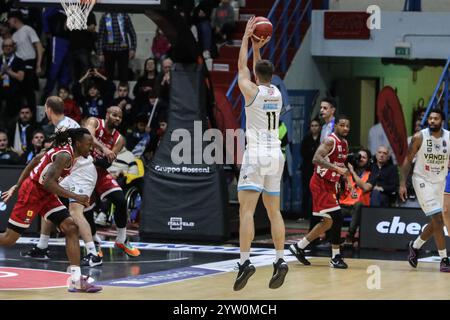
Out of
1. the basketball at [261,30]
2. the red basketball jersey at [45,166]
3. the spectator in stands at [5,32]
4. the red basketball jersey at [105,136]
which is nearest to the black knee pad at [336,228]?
the red basketball jersey at [105,136]

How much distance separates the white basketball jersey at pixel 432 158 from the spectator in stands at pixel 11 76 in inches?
374

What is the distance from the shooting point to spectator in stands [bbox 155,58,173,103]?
19.9 meters

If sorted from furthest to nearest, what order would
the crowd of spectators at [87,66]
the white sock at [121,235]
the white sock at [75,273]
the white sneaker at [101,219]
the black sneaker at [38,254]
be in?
the crowd of spectators at [87,66] → the white sneaker at [101,219] → the white sock at [121,235] → the black sneaker at [38,254] → the white sock at [75,273]

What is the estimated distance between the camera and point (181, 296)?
1145 cm

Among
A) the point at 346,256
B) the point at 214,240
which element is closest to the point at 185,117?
the point at 214,240

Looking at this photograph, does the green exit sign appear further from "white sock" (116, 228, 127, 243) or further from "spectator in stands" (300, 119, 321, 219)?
"white sock" (116, 228, 127, 243)

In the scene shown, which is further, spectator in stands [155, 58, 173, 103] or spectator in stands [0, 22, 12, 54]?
spectator in stands [0, 22, 12, 54]

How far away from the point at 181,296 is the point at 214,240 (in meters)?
5.18

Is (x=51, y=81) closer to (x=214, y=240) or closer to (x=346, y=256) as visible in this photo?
(x=214, y=240)

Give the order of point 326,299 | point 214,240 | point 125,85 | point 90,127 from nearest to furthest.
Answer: point 326,299
point 90,127
point 214,240
point 125,85

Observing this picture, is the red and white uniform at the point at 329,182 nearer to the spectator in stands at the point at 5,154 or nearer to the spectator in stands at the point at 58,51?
the spectator in stands at the point at 5,154

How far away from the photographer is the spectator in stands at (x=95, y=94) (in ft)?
66.6

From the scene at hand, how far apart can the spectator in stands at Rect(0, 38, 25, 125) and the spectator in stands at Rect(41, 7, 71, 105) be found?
790mm

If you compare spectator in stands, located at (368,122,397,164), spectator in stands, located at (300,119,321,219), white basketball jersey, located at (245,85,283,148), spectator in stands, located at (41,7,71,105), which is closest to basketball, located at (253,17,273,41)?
white basketball jersey, located at (245,85,283,148)
